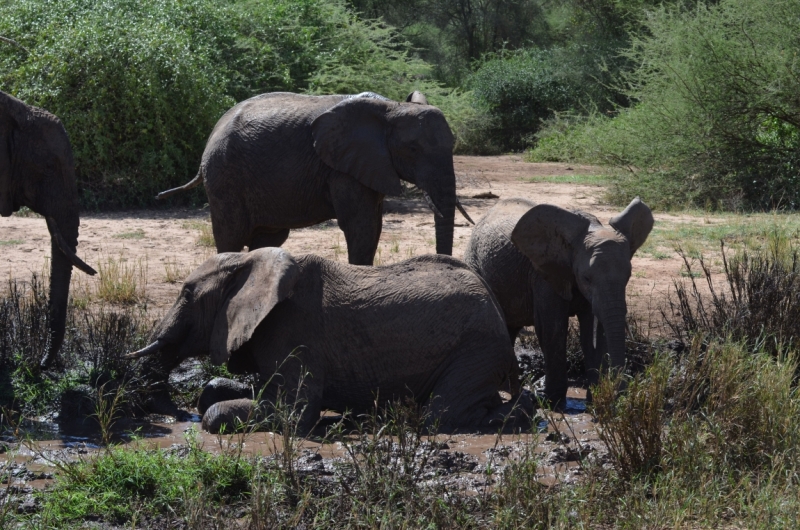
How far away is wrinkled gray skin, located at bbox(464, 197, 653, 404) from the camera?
6414mm

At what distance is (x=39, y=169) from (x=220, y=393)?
180 centimetres

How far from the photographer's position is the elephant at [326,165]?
26.6 ft

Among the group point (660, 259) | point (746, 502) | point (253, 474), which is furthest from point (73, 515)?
point (660, 259)

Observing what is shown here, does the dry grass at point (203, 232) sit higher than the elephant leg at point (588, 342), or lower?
higher

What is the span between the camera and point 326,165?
8.36 meters

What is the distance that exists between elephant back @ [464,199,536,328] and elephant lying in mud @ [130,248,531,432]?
3.12 ft

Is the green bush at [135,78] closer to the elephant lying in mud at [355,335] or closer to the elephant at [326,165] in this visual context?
the elephant at [326,165]

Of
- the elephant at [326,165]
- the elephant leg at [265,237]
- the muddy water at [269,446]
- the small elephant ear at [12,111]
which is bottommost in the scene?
the muddy water at [269,446]

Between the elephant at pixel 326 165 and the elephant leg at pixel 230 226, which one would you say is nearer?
the elephant at pixel 326 165

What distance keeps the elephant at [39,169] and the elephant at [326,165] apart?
5.99ft

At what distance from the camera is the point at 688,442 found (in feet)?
16.8

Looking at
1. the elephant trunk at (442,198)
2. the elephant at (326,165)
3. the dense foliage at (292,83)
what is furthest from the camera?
the dense foliage at (292,83)

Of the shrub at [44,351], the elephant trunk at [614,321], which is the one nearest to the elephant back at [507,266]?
the elephant trunk at [614,321]

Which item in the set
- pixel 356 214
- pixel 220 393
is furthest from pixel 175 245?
pixel 220 393
